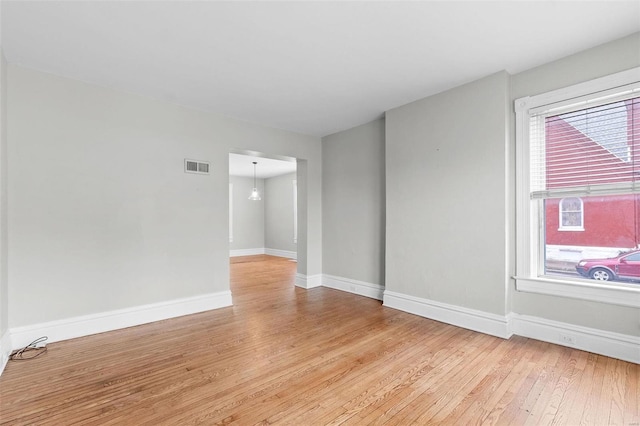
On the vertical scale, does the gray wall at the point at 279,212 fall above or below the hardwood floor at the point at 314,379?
above

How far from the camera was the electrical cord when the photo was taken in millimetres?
2559

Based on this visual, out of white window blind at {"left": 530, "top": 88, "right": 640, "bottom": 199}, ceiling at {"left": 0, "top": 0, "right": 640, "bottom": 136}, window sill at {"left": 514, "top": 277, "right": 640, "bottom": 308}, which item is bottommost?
window sill at {"left": 514, "top": 277, "right": 640, "bottom": 308}

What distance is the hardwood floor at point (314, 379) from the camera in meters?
1.81

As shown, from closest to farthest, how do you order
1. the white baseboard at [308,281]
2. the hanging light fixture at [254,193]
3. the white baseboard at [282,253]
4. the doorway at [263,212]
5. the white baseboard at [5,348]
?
the white baseboard at [5,348] < the white baseboard at [308,281] < the hanging light fixture at [254,193] < the white baseboard at [282,253] < the doorway at [263,212]

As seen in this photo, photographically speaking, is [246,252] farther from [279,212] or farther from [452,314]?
[452,314]

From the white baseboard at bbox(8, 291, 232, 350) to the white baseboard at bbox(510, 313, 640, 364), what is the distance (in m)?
3.58

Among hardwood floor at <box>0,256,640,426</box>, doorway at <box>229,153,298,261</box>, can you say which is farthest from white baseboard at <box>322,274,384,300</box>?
doorway at <box>229,153,298,261</box>

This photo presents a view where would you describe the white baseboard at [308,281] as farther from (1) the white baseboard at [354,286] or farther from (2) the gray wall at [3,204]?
(2) the gray wall at [3,204]

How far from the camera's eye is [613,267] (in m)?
2.57

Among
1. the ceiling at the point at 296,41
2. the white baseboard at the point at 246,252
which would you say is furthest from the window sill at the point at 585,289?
the white baseboard at the point at 246,252

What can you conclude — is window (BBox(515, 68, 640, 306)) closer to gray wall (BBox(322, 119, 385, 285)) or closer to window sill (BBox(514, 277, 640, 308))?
window sill (BBox(514, 277, 640, 308))

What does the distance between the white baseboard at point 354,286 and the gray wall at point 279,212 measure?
3790 mm

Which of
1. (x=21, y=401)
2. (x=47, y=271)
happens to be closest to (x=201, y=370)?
(x=21, y=401)

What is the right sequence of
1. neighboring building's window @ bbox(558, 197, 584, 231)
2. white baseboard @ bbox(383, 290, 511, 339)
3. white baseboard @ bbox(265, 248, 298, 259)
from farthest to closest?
white baseboard @ bbox(265, 248, 298, 259), white baseboard @ bbox(383, 290, 511, 339), neighboring building's window @ bbox(558, 197, 584, 231)
